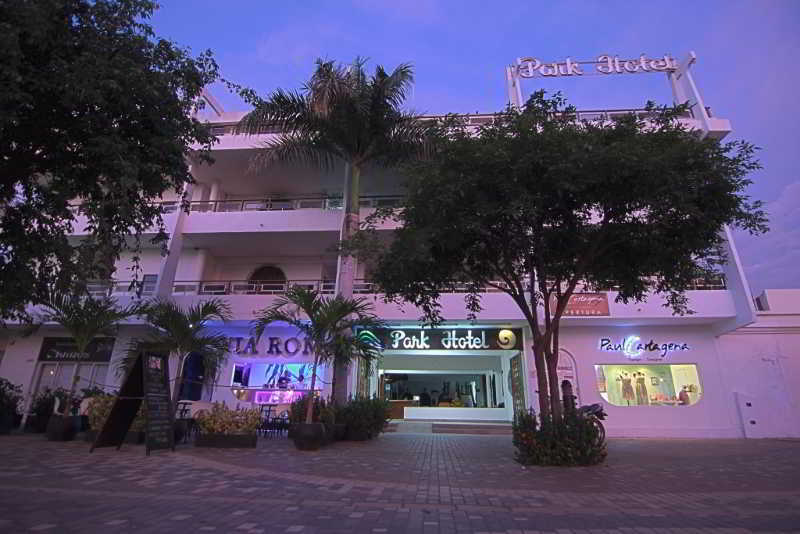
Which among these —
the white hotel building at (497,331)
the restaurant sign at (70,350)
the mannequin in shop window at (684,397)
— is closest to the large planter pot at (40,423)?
the white hotel building at (497,331)

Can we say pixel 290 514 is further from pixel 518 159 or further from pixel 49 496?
pixel 518 159

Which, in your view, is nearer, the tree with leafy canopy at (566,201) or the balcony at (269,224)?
the tree with leafy canopy at (566,201)

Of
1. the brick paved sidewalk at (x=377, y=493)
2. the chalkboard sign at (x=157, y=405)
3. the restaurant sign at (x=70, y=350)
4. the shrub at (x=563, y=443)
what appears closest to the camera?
the brick paved sidewalk at (x=377, y=493)

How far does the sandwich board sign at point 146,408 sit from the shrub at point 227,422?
78 centimetres

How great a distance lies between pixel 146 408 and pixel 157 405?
0.45 m

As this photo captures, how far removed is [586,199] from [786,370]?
1274 centimetres

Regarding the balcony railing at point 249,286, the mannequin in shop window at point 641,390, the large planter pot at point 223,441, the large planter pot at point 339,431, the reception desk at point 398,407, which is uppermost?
the balcony railing at point 249,286

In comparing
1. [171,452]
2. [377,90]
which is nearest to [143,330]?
[171,452]

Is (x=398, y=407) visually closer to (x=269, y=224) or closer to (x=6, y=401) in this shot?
(x=269, y=224)

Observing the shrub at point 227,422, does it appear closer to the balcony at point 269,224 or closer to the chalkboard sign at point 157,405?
the chalkboard sign at point 157,405

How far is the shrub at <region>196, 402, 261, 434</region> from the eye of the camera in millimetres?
9328

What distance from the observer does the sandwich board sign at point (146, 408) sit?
26.9ft

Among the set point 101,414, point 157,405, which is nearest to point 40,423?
point 101,414

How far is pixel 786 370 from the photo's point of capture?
15.0 m
